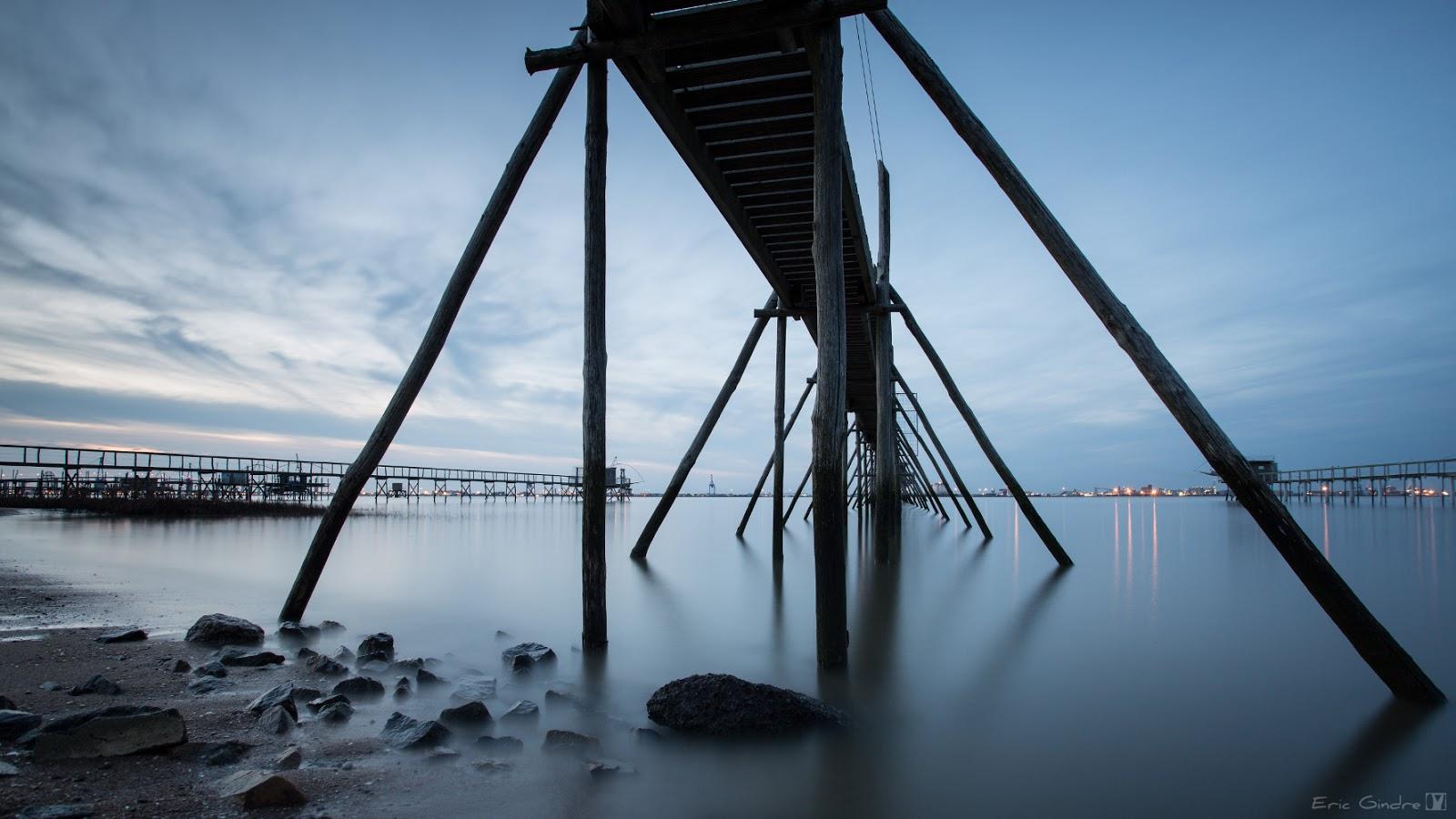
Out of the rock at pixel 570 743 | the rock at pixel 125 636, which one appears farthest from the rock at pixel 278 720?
the rock at pixel 125 636

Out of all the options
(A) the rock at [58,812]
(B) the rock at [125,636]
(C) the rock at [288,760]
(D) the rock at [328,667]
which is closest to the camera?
(A) the rock at [58,812]

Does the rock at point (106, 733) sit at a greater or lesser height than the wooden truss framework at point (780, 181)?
lesser

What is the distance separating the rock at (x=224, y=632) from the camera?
5.56 m

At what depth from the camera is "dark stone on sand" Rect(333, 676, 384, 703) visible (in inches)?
165

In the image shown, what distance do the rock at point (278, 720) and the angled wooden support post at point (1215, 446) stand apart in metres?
5.06

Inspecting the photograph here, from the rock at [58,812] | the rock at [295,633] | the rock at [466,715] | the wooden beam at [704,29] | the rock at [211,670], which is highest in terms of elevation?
the wooden beam at [704,29]

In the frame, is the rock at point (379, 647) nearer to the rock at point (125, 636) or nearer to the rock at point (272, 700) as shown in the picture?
the rock at point (272, 700)

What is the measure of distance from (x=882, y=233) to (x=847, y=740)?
39.2ft

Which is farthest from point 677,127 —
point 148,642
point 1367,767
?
point 1367,767

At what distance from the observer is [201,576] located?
33.4 feet

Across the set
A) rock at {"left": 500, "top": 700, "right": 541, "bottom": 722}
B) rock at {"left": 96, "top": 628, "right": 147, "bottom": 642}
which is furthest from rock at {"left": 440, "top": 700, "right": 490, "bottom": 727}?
rock at {"left": 96, "top": 628, "right": 147, "bottom": 642}

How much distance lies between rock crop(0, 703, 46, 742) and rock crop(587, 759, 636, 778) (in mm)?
2452

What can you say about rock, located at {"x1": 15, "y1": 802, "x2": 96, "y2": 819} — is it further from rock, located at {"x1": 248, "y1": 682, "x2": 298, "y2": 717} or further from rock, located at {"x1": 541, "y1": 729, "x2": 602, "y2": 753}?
rock, located at {"x1": 541, "y1": 729, "x2": 602, "y2": 753}

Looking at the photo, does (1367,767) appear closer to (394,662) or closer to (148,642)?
(394,662)
